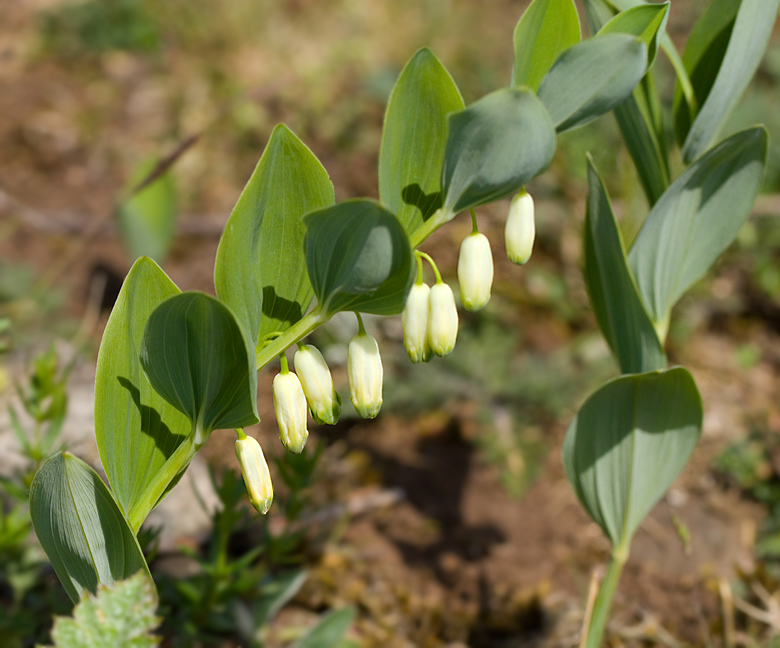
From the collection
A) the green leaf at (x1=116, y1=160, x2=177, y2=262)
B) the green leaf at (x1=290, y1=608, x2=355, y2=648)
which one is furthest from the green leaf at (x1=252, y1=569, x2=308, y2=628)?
the green leaf at (x1=116, y1=160, x2=177, y2=262)

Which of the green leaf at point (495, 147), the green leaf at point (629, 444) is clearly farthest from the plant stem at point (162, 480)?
the green leaf at point (629, 444)

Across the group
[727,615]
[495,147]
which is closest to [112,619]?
[495,147]

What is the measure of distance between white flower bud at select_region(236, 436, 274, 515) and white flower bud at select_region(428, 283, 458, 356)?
0.28 m

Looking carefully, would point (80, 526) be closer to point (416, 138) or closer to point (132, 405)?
point (132, 405)

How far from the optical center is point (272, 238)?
888 millimetres

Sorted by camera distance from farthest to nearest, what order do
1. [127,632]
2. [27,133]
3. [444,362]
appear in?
1. [27,133]
2. [444,362]
3. [127,632]

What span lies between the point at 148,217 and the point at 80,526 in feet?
6.37

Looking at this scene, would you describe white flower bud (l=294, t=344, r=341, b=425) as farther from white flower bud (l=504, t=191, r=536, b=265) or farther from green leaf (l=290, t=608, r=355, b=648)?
green leaf (l=290, t=608, r=355, b=648)

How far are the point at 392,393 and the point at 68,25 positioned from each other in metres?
3.45

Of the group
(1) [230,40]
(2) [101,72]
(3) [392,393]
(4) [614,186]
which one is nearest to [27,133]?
(2) [101,72]

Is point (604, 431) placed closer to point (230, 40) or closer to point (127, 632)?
point (127, 632)

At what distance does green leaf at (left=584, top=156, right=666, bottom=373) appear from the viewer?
1.08m

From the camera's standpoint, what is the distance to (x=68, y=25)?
4078mm

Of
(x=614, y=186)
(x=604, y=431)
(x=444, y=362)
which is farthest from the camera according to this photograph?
(x=614, y=186)
